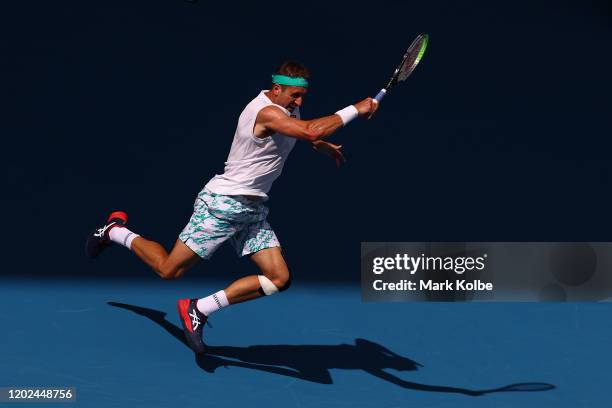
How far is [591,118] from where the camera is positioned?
12.7 metres

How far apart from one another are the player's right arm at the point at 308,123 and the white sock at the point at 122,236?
1536 millimetres

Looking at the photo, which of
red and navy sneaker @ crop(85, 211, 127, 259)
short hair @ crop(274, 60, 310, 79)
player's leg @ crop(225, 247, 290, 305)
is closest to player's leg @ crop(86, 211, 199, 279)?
Answer: red and navy sneaker @ crop(85, 211, 127, 259)

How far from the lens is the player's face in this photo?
870 cm

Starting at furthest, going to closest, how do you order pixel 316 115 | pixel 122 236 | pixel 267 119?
1. pixel 316 115
2. pixel 122 236
3. pixel 267 119

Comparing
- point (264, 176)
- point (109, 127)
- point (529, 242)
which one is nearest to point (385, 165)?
point (529, 242)

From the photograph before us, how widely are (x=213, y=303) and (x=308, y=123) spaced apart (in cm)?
139

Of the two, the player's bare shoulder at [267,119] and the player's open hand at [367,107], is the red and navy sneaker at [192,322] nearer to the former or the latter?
the player's bare shoulder at [267,119]

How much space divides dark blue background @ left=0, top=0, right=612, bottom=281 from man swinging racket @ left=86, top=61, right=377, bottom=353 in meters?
1.54

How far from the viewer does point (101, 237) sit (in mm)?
9812

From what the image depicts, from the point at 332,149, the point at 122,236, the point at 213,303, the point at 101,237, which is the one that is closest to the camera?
the point at 332,149

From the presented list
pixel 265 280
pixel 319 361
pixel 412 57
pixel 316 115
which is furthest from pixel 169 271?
pixel 316 115

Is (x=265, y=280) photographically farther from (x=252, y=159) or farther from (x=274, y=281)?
(x=252, y=159)

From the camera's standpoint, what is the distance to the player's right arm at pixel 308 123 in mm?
8336

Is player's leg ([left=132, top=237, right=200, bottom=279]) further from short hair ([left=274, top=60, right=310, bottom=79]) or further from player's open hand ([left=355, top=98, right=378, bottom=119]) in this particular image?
player's open hand ([left=355, top=98, right=378, bottom=119])
